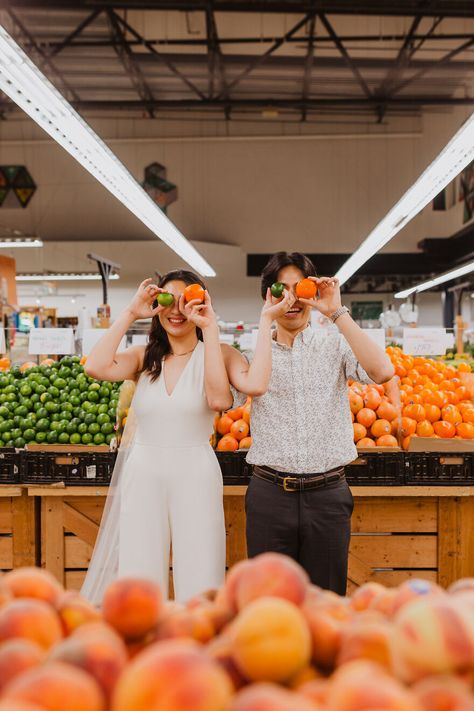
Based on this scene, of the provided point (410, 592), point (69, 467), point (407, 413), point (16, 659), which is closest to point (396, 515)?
point (407, 413)

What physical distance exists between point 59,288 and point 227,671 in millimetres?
13854

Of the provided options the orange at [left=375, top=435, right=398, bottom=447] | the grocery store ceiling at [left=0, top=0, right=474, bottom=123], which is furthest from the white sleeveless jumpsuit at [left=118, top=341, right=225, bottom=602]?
the grocery store ceiling at [left=0, top=0, right=474, bottom=123]

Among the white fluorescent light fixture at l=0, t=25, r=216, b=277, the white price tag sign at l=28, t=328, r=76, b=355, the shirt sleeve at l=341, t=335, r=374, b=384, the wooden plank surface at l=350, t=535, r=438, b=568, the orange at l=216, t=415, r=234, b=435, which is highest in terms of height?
the white fluorescent light fixture at l=0, t=25, r=216, b=277

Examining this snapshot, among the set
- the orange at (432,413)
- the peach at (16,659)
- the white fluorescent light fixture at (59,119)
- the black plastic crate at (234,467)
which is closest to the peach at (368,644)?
the peach at (16,659)

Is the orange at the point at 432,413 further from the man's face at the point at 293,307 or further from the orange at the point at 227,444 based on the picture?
the man's face at the point at 293,307

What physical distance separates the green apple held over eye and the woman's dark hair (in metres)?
0.13

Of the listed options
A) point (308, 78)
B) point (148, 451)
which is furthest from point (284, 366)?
point (308, 78)

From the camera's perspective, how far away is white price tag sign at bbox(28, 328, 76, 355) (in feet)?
13.8

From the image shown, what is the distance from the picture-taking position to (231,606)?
911 millimetres

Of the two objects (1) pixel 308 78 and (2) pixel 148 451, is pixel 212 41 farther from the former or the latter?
(2) pixel 148 451

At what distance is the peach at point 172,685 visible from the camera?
2.04ft

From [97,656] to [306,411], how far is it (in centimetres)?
154

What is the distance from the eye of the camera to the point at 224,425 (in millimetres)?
3326

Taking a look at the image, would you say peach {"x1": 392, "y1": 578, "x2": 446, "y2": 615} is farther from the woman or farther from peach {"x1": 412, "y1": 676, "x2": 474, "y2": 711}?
the woman
